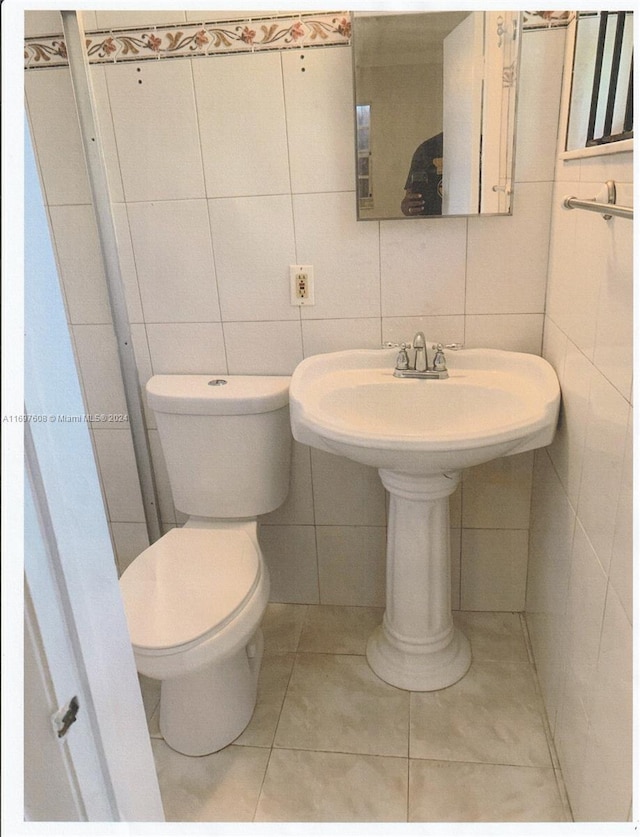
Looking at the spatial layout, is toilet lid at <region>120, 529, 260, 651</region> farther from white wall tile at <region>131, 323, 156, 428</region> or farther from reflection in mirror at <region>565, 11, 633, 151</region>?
reflection in mirror at <region>565, 11, 633, 151</region>

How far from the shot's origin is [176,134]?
1525mm

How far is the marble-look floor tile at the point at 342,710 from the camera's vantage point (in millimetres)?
1509

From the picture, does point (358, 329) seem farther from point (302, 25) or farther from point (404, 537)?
point (302, 25)

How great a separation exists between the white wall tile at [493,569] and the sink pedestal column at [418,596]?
193mm

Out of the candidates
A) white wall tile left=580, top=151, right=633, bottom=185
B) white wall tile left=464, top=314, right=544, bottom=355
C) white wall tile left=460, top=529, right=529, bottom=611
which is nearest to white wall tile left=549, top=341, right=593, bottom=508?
white wall tile left=464, top=314, right=544, bottom=355

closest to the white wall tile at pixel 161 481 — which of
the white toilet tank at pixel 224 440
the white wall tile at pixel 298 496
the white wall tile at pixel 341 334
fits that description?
the white toilet tank at pixel 224 440

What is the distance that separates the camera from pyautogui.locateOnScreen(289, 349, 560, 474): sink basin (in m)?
1.23

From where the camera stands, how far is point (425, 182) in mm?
1472

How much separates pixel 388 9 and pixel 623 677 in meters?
1.42

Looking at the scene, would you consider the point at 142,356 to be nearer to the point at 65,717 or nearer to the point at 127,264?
the point at 127,264

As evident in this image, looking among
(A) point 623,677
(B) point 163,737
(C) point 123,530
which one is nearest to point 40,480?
(A) point 623,677

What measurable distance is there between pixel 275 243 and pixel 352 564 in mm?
1016

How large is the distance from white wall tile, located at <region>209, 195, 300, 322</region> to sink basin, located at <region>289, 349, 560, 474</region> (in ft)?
0.66

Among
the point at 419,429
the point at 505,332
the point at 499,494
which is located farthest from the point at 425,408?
the point at 499,494
